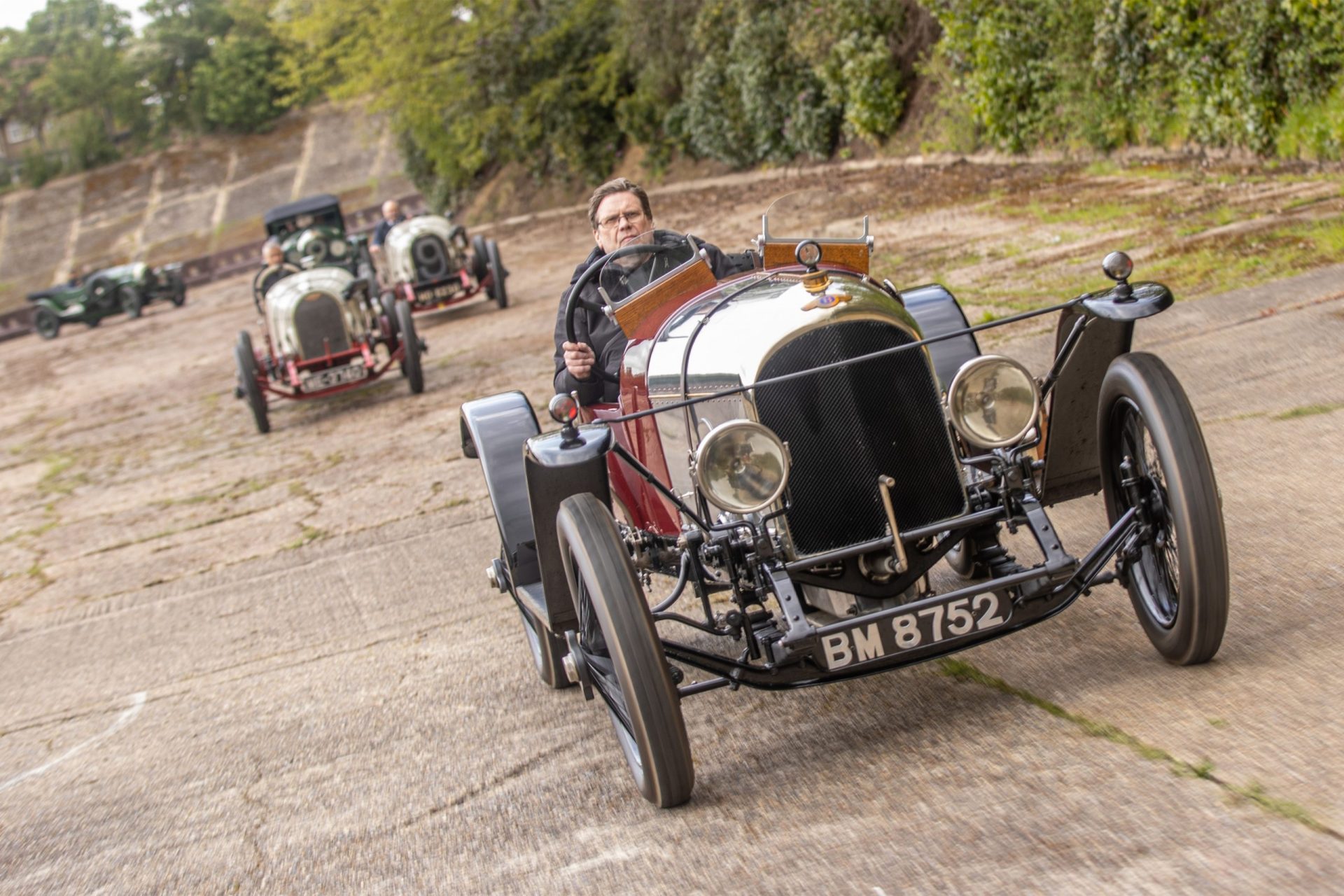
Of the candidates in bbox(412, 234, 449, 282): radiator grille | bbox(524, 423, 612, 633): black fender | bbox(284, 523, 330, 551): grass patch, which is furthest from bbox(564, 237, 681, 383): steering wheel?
bbox(412, 234, 449, 282): radiator grille

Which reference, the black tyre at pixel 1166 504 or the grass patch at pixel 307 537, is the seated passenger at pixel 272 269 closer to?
the grass patch at pixel 307 537

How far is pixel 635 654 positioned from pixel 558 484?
0.68 meters

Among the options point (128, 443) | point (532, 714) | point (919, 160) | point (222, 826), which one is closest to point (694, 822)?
point (532, 714)

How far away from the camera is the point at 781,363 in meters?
3.55

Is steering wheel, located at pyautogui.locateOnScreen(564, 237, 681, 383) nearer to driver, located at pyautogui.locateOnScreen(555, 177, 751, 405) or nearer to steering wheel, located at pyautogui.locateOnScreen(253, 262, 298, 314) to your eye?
driver, located at pyautogui.locateOnScreen(555, 177, 751, 405)

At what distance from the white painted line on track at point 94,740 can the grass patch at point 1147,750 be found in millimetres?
3251

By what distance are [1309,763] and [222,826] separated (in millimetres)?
2968

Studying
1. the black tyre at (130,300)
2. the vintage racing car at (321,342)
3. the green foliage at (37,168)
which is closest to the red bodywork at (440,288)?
the vintage racing car at (321,342)

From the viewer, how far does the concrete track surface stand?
278 cm

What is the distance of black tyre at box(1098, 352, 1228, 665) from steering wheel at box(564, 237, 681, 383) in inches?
68.0

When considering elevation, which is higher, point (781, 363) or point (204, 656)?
point (781, 363)

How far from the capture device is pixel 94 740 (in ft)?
16.2

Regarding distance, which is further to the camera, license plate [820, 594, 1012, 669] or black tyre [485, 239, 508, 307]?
black tyre [485, 239, 508, 307]

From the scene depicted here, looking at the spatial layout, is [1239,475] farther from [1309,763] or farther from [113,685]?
[113,685]
